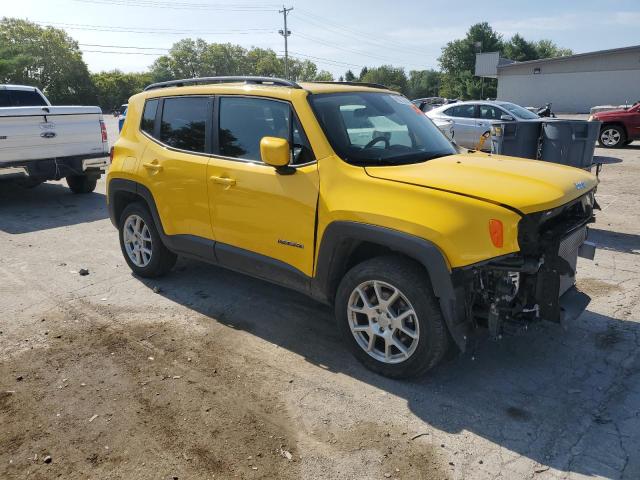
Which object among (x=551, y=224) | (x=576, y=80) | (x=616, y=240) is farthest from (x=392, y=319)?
(x=576, y=80)

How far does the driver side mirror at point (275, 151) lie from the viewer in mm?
3574

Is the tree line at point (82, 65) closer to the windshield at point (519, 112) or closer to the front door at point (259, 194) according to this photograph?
the windshield at point (519, 112)

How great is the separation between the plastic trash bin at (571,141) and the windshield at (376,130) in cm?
295

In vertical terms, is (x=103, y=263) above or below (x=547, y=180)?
below

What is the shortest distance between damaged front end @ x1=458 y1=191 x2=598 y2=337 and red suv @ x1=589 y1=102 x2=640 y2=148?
14995 millimetres

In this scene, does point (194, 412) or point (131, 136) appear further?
point (131, 136)

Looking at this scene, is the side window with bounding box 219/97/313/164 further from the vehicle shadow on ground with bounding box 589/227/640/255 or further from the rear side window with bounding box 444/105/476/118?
the rear side window with bounding box 444/105/476/118

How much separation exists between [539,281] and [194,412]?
7.40 ft

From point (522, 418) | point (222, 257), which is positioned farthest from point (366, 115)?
point (522, 418)

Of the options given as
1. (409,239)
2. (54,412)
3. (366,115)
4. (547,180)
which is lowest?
(54,412)

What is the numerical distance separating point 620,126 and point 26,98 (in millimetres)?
16318

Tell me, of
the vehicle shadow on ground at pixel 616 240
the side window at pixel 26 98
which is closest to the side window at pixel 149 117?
the vehicle shadow on ground at pixel 616 240

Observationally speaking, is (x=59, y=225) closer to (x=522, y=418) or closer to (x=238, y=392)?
(x=238, y=392)

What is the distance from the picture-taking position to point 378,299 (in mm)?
3432
